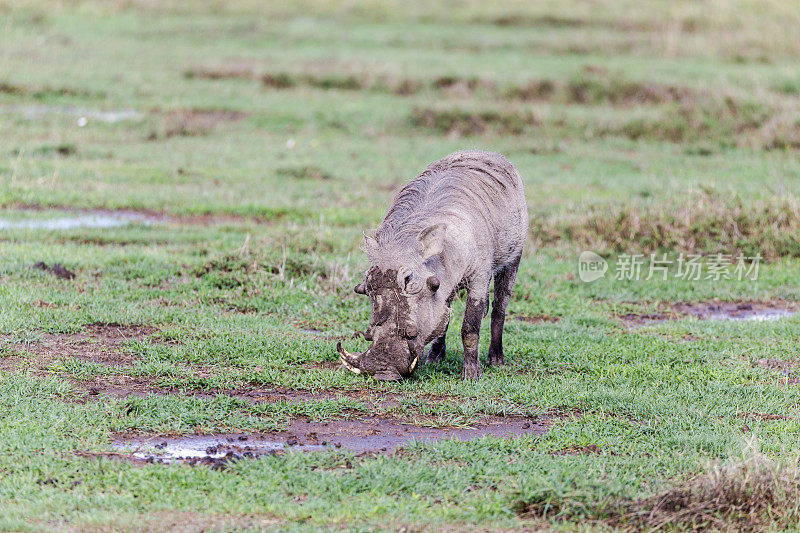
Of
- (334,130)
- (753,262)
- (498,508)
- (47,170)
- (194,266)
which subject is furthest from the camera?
(334,130)

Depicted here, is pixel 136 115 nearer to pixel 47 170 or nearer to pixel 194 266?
pixel 47 170

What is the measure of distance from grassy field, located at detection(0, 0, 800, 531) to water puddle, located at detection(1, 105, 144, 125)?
15cm

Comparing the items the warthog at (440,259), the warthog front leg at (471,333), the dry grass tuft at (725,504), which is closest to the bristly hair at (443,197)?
the warthog at (440,259)

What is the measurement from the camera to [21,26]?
29344mm

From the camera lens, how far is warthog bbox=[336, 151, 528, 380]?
24.6ft

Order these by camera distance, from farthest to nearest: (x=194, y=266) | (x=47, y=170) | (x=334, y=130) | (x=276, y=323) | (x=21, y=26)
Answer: (x=21, y=26), (x=334, y=130), (x=47, y=170), (x=194, y=266), (x=276, y=323)

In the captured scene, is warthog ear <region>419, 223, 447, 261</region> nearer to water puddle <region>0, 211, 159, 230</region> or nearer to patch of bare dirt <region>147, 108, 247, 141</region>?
water puddle <region>0, 211, 159, 230</region>

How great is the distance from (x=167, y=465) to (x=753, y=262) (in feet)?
29.4

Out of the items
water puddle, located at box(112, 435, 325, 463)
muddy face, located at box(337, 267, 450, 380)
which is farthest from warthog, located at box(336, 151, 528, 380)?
water puddle, located at box(112, 435, 325, 463)

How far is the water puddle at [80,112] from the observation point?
20219 mm

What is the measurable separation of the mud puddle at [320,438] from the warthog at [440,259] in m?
0.63

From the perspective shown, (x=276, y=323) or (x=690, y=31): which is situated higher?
(x=690, y=31)

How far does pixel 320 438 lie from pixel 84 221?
7717 millimetres

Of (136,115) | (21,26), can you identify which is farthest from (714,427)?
(21,26)
